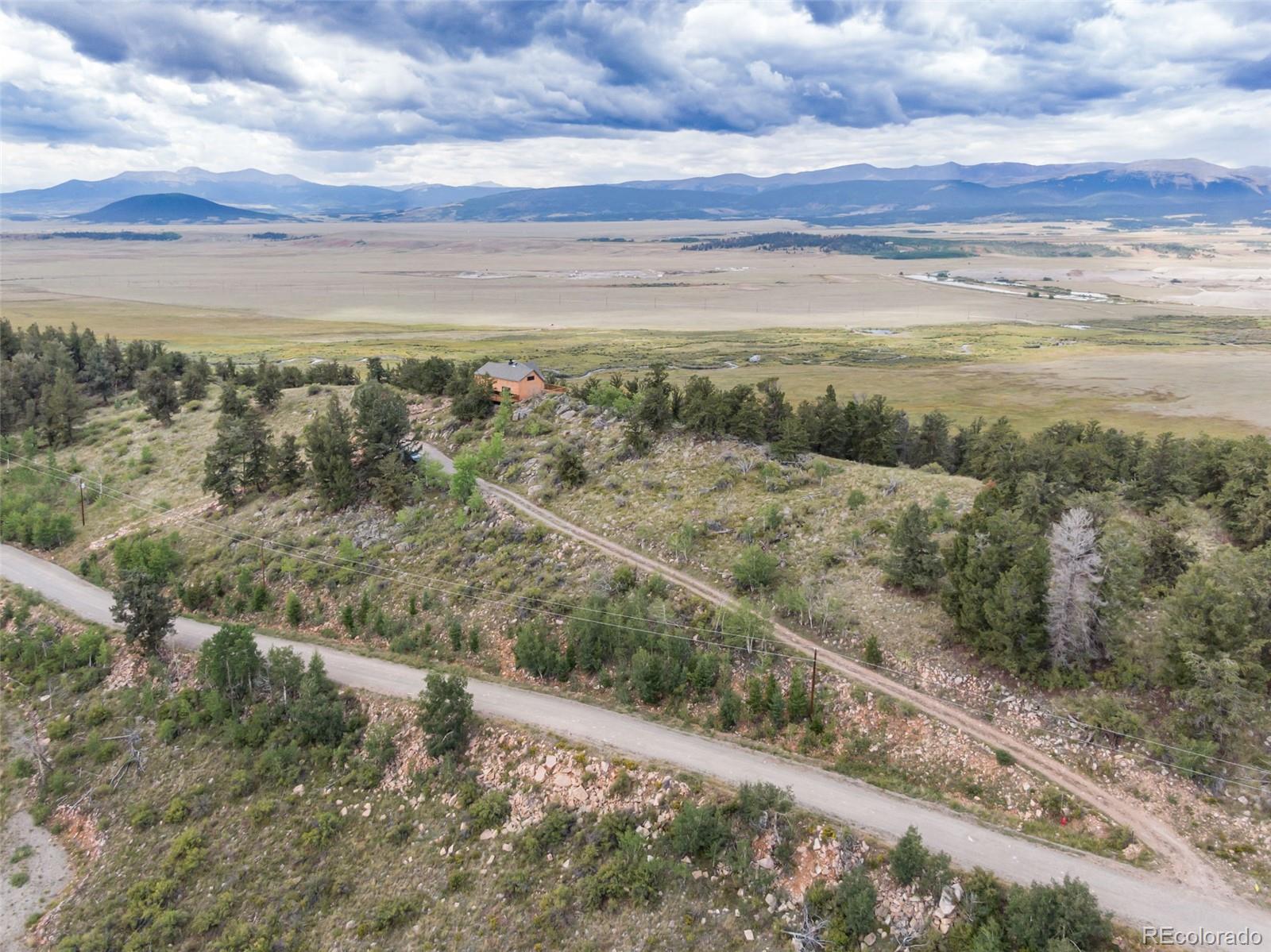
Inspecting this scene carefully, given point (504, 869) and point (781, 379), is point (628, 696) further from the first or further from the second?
point (781, 379)

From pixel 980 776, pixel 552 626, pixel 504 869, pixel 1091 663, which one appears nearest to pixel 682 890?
pixel 504 869

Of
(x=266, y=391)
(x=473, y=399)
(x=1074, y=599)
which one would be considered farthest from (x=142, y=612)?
(x=1074, y=599)

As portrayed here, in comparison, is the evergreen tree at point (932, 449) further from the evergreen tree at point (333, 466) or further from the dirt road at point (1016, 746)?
the evergreen tree at point (333, 466)

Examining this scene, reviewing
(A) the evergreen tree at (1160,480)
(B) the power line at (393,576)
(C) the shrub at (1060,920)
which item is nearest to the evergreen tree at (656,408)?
(B) the power line at (393,576)

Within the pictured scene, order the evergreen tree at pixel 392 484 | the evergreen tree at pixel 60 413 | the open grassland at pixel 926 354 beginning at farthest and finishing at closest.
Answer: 1. the open grassland at pixel 926 354
2. the evergreen tree at pixel 60 413
3. the evergreen tree at pixel 392 484

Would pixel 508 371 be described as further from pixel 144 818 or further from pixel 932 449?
pixel 144 818
